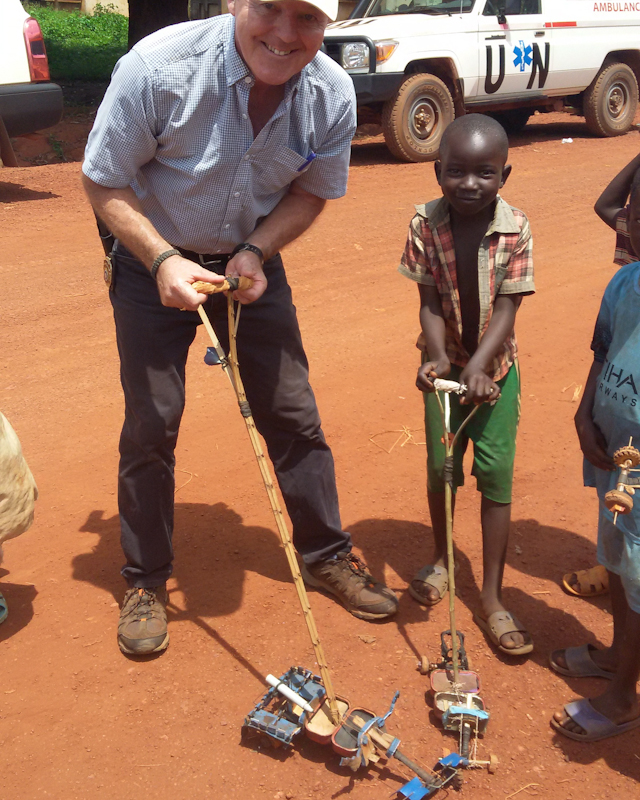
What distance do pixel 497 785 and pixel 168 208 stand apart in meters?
2.13

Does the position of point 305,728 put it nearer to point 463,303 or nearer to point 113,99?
point 463,303

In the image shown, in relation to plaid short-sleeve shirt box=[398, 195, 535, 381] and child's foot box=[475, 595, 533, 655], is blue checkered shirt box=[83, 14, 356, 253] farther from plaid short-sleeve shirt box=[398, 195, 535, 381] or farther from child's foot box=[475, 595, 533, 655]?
child's foot box=[475, 595, 533, 655]

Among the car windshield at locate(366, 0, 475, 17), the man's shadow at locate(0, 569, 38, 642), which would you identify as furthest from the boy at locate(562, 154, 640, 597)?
the car windshield at locate(366, 0, 475, 17)

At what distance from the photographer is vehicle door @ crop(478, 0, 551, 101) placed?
1120cm

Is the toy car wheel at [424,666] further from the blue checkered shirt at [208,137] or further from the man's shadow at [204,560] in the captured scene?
the blue checkered shirt at [208,137]

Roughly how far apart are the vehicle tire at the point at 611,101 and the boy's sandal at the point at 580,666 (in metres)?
11.8

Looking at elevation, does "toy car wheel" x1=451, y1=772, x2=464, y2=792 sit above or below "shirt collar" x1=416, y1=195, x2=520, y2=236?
below

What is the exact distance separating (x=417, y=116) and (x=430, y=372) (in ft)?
29.1

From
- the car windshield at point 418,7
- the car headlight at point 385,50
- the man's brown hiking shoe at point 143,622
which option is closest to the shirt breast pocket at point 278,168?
the man's brown hiking shoe at point 143,622

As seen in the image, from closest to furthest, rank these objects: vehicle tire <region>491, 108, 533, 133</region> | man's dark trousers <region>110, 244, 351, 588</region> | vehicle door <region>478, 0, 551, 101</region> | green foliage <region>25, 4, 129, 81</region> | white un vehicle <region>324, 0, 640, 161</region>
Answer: man's dark trousers <region>110, 244, 351, 588</region> < white un vehicle <region>324, 0, 640, 161</region> < vehicle door <region>478, 0, 551, 101</region> < vehicle tire <region>491, 108, 533, 133</region> < green foliage <region>25, 4, 129, 81</region>

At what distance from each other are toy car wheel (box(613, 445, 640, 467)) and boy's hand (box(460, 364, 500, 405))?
0.50m

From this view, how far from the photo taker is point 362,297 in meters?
6.65

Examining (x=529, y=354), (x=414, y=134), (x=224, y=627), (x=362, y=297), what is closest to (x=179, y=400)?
(x=224, y=627)

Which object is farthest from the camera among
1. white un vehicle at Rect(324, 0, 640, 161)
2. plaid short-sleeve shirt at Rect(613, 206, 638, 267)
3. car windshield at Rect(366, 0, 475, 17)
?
car windshield at Rect(366, 0, 475, 17)
